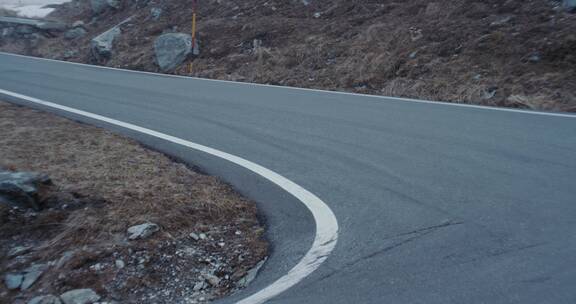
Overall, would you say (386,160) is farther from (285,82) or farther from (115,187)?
(285,82)

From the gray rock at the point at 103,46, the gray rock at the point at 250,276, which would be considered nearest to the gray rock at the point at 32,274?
the gray rock at the point at 250,276

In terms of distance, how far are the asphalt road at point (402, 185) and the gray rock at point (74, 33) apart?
559 inches

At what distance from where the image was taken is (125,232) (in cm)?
465

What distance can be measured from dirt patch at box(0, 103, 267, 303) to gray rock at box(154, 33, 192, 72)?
32.7 feet

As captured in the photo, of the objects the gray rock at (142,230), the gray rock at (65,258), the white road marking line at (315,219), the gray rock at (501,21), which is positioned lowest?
the gray rock at (65,258)

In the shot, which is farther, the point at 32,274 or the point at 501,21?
the point at 501,21

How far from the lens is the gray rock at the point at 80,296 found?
378 centimetres

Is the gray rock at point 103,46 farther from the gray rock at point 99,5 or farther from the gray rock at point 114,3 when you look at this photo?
the gray rock at point 99,5

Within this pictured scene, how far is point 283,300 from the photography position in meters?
3.49

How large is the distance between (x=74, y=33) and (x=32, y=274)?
21.9 m

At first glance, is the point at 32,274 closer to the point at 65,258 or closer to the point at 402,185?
the point at 65,258

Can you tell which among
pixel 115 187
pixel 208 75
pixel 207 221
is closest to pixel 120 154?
pixel 115 187

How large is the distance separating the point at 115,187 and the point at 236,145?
6.99 ft

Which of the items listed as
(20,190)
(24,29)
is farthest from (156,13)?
(20,190)
